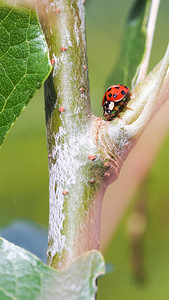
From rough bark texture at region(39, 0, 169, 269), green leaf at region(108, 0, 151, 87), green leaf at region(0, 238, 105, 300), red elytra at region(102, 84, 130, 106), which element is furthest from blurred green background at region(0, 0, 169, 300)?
green leaf at region(0, 238, 105, 300)

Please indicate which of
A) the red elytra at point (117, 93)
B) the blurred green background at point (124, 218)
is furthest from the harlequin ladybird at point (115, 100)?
the blurred green background at point (124, 218)

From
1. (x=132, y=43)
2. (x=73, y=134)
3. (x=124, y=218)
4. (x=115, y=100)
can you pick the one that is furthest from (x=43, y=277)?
(x=124, y=218)

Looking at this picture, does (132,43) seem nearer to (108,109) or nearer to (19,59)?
(108,109)

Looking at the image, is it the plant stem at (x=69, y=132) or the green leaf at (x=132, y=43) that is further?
the green leaf at (x=132, y=43)

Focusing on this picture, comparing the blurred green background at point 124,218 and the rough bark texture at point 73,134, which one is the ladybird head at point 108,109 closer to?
the rough bark texture at point 73,134

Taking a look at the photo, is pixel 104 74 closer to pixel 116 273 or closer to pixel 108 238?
pixel 116 273

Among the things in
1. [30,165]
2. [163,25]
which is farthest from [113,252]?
[163,25]
